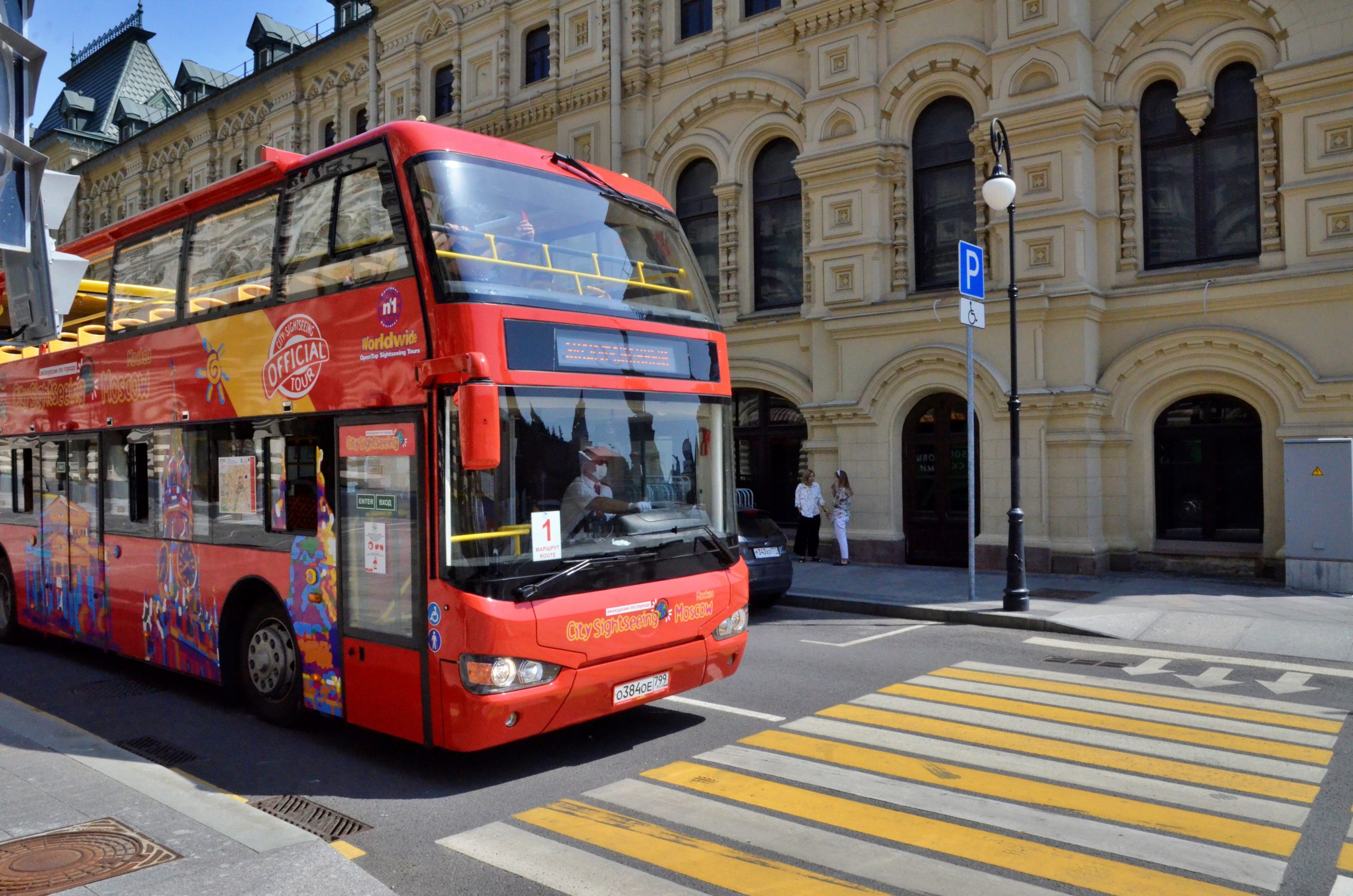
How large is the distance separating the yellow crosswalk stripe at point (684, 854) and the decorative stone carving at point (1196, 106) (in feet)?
47.1

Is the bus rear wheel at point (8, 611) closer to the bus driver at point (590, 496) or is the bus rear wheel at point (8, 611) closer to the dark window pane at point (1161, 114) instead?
the bus driver at point (590, 496)

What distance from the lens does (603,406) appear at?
6.68 metres

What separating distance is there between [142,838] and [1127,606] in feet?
37.7

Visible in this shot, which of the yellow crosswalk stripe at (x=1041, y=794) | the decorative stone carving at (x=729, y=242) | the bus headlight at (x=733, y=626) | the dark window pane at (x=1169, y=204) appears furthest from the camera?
the decorative stone carving at (x=729, y=242)

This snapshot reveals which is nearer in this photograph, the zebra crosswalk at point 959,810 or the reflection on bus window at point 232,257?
the zebra crosswalk at point 959,810

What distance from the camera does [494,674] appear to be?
19.5 ft

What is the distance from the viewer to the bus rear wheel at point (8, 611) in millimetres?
11805

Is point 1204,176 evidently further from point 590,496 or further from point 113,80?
→ point 113,80

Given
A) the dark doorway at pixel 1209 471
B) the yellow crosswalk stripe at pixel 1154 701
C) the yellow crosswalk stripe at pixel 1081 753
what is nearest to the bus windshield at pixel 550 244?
the yellow crosswalk stripe at pixel 1081 753

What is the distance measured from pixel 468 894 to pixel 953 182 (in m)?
15.8

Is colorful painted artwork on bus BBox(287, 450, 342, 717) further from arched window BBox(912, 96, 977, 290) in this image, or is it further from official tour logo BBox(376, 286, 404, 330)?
arched window BBox(912, 96, 977, 290)

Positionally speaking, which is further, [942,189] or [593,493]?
[942,189]

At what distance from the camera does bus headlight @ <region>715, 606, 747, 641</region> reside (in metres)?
7.29

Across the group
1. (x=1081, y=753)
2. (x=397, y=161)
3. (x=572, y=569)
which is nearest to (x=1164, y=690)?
(x=1081, y=753)
